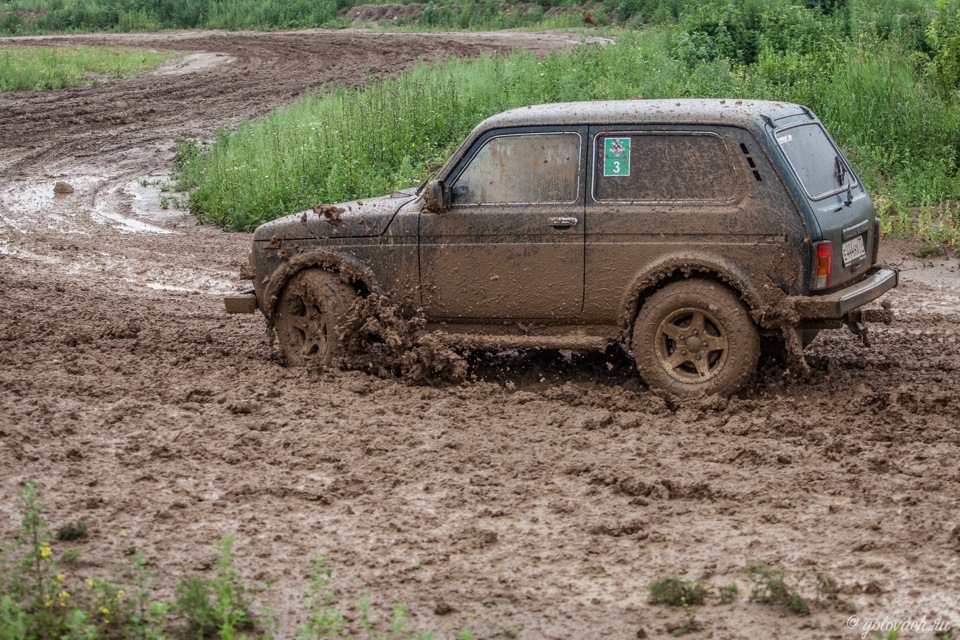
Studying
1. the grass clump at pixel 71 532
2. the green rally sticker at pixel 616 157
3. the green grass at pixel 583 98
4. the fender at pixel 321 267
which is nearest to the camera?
the grass clump at pixel 71 532

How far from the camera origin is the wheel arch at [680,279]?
7.50 meters

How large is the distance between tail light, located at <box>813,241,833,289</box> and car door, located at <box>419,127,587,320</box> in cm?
144

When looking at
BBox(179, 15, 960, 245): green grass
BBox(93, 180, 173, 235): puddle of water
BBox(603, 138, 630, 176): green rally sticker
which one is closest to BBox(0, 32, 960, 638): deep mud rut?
BBox(603, 138, 630, 176): green rally sticker

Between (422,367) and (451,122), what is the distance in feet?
29.5

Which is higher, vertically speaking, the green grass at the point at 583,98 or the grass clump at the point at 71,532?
the green grass at the point at 583,98

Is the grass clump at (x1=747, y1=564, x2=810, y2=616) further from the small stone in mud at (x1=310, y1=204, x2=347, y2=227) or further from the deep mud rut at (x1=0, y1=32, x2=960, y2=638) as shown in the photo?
the small stone in mud at (x1=310, y1=204, x2=347, y2=227)

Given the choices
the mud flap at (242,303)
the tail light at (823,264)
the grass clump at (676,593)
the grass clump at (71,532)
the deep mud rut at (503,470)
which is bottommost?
the deep mud rut at (503,470)

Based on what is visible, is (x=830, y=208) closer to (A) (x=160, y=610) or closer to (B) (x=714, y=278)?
(B) (x=714, y=278)

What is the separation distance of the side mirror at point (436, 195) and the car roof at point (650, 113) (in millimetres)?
486

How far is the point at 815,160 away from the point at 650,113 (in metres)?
1.10

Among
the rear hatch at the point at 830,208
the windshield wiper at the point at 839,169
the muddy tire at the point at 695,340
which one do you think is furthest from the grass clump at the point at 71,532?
the windshield wiper at the point at 839,169

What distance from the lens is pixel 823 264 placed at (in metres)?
7.46

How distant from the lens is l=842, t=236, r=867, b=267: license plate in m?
7.68

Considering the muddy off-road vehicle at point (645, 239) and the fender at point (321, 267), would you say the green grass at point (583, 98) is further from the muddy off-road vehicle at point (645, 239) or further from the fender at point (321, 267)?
the fender at point (321, 267)
